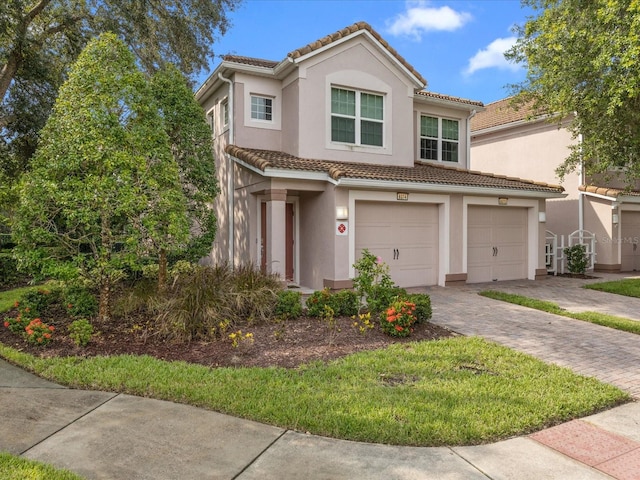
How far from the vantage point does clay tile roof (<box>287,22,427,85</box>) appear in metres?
12.7

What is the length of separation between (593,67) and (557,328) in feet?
19.6

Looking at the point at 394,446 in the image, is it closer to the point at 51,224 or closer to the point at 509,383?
the point at 509,383

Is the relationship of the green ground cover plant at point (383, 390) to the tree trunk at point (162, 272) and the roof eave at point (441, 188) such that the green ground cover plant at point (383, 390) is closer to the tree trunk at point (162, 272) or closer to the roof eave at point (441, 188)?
the tree trunk at point (162, 272)

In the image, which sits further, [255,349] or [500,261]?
[500,261]

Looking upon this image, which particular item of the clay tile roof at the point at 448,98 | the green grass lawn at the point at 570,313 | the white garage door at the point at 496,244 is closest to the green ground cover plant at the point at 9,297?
the green grass lawn at the point at 570,313

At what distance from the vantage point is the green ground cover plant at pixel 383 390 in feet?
14.0

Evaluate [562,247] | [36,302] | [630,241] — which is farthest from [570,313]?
[630,241]

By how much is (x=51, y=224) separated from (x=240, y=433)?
5.49 metres

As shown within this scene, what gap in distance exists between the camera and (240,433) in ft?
13.7

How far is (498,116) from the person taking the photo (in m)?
21.5

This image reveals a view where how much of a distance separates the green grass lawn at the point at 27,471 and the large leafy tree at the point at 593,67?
10776mm

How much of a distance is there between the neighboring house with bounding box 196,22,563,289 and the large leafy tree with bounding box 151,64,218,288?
55.6 inches

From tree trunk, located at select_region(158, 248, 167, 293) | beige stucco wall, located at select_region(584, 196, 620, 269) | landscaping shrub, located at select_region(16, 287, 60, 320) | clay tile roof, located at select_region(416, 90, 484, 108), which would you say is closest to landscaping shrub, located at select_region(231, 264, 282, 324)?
tree trunk, located at select_region(158, 248, 167, 293)

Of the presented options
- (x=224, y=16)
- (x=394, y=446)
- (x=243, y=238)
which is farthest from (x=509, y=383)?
(x=224, y=16)
